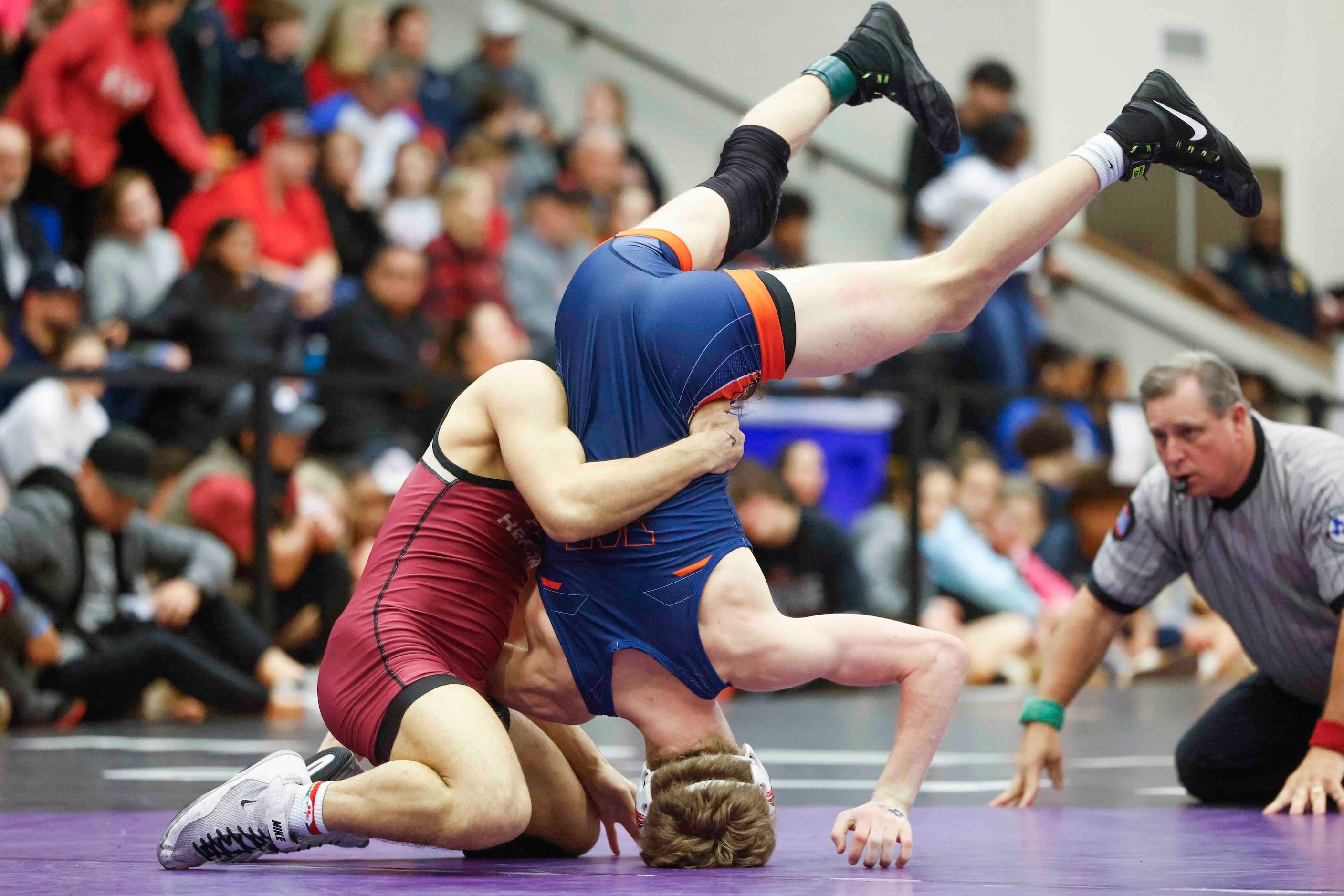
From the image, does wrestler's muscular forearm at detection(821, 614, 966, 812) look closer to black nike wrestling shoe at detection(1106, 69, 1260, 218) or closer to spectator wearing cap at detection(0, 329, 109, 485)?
black nike wrestling shoe at detection(1106, 69, 1260, 218)

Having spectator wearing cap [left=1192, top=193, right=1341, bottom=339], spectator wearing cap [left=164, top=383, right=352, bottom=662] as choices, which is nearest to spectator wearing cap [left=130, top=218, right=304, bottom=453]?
spectator wearing cap [left=164, top=383, right=352, bottom=662]

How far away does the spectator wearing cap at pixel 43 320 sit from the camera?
588 centimetres

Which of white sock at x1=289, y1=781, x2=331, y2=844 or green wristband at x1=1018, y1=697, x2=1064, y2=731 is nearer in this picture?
white sock at x1=289, y1=781, x2=331, y2=844

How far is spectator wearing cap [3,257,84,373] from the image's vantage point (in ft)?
19.3

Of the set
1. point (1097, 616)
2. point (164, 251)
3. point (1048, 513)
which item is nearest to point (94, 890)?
point (1097, 616)

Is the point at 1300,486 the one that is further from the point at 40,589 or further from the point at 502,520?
the point at 40,589

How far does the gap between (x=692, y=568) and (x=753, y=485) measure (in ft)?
13.1

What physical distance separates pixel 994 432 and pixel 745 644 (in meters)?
5.62

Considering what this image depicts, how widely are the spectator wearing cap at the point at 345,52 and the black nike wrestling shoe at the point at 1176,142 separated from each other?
492 cm

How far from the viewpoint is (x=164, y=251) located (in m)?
6.32

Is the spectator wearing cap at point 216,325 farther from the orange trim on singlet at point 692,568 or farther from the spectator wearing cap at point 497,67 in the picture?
the orange trim on singlet at point 692,568

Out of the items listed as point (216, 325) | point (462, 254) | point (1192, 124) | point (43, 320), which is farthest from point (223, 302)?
point (1192, 124)

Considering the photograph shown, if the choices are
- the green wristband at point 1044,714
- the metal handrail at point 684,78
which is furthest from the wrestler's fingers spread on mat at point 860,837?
the metal handrail at point 684,78

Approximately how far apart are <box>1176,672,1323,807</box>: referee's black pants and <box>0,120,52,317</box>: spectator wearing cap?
4.31m
